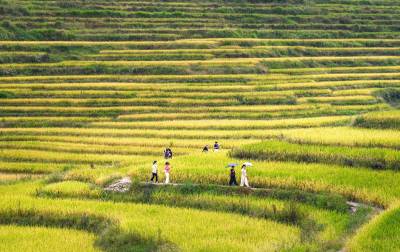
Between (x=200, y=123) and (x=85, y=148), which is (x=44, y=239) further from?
(x=200, y=123)

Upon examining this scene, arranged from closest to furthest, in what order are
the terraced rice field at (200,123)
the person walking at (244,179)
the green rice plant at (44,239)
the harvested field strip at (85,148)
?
the green rice plant at (44,239)
the terraced rice field at (200,123)
the person walking at (244,179)
the harvested field strip at (85,148)

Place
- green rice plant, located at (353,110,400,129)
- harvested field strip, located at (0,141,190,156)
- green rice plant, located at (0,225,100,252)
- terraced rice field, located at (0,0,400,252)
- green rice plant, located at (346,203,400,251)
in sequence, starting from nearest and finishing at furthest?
1. green rice plant, located at (346,203,400,251)
2. green rice plant, located at (0,225,100,252)
3. terraced rice field, located at (0,0,400,252)
4. green rice plant, located at (353,110,400,129)
5. harvested field strip, located at (0,141,190,156)

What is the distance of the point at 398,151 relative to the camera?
59.5ft

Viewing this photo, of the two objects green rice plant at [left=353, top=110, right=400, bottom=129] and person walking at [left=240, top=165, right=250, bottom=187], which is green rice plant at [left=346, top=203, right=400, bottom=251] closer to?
person walking at [left=240, top=165, right=250, bottom=187]

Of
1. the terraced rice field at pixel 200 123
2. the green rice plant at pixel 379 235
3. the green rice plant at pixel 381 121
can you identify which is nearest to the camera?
the green rice plant at pixel 379 235

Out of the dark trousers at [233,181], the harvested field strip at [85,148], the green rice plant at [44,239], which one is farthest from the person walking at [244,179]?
the harvested field strip at [85,148]

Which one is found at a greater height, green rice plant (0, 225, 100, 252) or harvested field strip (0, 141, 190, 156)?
harvested field strip (0, 141, 190, 156)

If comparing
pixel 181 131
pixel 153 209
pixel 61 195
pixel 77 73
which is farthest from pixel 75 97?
pixel 153 209

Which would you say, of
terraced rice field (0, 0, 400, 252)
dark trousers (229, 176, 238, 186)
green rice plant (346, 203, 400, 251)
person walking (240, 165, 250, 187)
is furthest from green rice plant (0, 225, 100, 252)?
green rice plant (346, 203, 400, 251)

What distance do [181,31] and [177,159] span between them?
30.6 metres

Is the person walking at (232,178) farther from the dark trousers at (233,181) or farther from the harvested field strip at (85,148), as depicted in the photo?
the harvested field strip at (85,148)

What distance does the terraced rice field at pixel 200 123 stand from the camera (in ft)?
48.0

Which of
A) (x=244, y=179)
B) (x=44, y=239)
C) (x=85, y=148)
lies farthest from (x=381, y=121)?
(x=44, y=239)

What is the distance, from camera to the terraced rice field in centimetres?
1462
